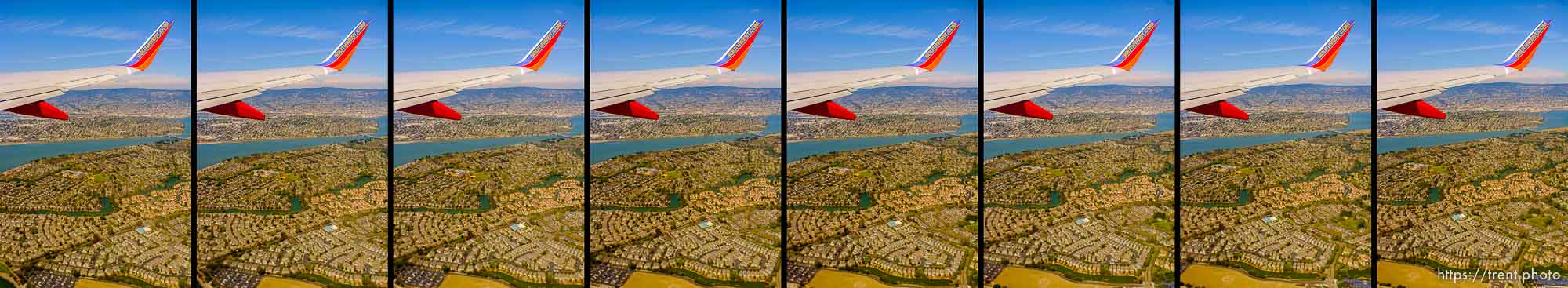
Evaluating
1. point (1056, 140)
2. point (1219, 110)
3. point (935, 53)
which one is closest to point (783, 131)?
point (935, 53)

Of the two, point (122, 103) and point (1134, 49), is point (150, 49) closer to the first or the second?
point (122, 103)

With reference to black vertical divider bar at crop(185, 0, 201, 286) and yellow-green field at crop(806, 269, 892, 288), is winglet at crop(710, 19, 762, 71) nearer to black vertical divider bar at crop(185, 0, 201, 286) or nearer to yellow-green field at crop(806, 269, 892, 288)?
yellow-green field at crop(806, 269, 892, 288)

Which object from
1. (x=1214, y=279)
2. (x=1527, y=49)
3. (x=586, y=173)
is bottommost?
(x=1214, y=279)

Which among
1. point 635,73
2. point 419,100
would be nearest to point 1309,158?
point 635,73

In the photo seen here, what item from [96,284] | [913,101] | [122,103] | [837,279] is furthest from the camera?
[122,103]

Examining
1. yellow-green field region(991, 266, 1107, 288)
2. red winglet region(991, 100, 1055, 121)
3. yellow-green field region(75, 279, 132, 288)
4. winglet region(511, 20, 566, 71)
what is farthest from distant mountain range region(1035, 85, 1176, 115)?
yellow-green field region(75, 279, 132, 288)

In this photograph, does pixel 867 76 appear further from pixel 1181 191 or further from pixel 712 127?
pixel 1181 191
